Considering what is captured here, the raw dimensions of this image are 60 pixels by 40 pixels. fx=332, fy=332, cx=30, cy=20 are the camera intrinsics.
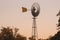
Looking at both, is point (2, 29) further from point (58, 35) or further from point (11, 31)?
point (58, 35)

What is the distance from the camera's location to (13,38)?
120 feet

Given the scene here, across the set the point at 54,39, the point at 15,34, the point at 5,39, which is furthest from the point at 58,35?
the point at 15,34

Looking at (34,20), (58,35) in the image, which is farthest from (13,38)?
(58,35)

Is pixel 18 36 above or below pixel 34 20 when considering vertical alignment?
below

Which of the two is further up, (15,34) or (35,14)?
(35,14)

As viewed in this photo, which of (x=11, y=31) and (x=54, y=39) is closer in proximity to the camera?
(x=54, y=39)

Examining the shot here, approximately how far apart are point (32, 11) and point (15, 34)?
7710 mm

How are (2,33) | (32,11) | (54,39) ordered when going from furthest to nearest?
(2,33) → (32,11) → (54,39)

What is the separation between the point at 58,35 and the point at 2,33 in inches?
438

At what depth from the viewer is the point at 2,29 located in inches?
1545

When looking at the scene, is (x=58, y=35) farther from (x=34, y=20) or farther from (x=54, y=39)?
(x=34, y=20)

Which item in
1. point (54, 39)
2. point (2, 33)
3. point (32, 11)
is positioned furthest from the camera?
point (2, 33)

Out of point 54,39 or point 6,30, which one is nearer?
point 54,39

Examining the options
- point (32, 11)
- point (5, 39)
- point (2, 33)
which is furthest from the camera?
point (2, 33)
